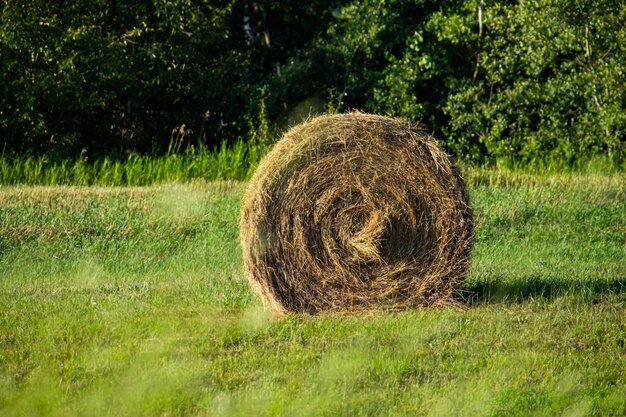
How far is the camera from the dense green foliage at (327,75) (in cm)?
1783

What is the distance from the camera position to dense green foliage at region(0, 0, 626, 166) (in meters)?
17.8

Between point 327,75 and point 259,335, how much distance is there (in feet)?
43.1

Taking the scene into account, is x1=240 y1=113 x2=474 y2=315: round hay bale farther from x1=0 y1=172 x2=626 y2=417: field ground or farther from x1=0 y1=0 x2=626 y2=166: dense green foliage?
x1=0 y1=0 x2=626 y2=166: dense green foliage

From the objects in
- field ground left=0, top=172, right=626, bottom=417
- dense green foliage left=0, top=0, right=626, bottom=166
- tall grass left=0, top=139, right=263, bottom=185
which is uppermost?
dense green foliage left=0, top=0, right=626, bottom=166

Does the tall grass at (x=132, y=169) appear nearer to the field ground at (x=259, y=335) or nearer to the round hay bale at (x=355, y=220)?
the field ground at (x=259, y=335)

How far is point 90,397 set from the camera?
21.1 feet

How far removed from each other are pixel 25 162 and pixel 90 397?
1107cm

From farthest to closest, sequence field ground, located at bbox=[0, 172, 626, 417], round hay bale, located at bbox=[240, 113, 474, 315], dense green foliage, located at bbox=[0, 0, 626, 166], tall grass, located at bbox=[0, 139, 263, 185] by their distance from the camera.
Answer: dense green foliage, located at bbox=[0, 0, 626, 166]
tall grass, located at bbox=[0, 139, 263, 185]
round hay bale, located at bbox=[240, 113, 474, 315]
field ground, located at bbox=[0, 172, 626, 417]

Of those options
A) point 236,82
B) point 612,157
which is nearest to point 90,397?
point 612,157

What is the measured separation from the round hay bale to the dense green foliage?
871cm

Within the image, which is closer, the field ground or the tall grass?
the field ground

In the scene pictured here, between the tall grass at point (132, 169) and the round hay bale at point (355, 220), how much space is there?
741cm

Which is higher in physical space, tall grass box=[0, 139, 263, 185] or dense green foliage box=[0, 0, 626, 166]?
dense green foliage box=[0, 0, 626, 166]

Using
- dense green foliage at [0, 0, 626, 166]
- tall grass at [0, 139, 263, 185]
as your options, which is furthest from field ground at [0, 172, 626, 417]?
dense green foliage at [0, 0, 626, 166]
